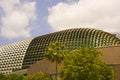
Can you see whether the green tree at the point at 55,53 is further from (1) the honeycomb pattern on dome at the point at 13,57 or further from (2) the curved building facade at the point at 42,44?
(1) the honeycomb pattern on dome at the point at 13,57

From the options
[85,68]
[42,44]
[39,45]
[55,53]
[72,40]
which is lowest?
[85,68]

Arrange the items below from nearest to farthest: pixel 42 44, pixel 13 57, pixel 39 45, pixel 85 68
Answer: pixel 85 68, pixel 42 44, pixel 39 45, pixel 13 57

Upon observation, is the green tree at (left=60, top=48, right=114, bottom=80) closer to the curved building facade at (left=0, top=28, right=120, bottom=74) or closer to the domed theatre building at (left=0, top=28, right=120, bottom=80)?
the domed theatre building at (left=0, top=28, right=120, bottom=80)

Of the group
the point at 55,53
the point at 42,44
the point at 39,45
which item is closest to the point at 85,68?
the point at 55,53

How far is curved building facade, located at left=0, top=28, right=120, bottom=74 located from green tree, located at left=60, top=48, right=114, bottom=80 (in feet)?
195

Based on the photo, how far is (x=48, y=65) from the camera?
88688 millimetres

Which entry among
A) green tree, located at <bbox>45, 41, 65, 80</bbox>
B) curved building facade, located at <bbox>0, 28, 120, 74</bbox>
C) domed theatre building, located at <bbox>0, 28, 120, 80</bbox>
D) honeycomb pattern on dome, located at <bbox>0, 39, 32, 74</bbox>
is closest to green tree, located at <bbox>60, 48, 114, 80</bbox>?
green tree, located at <bbox>45, 41, 65, 80</bbox>

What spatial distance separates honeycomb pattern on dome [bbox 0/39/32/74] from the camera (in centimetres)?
15115

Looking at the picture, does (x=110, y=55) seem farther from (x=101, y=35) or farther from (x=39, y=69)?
(x=101, y=35)

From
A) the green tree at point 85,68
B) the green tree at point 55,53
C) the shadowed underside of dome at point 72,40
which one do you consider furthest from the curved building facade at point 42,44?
the green tree at point 85,68

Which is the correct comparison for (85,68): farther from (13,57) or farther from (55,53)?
(13,57)

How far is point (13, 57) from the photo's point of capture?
156m

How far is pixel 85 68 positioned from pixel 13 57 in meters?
97.1

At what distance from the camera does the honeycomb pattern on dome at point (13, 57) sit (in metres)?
151
